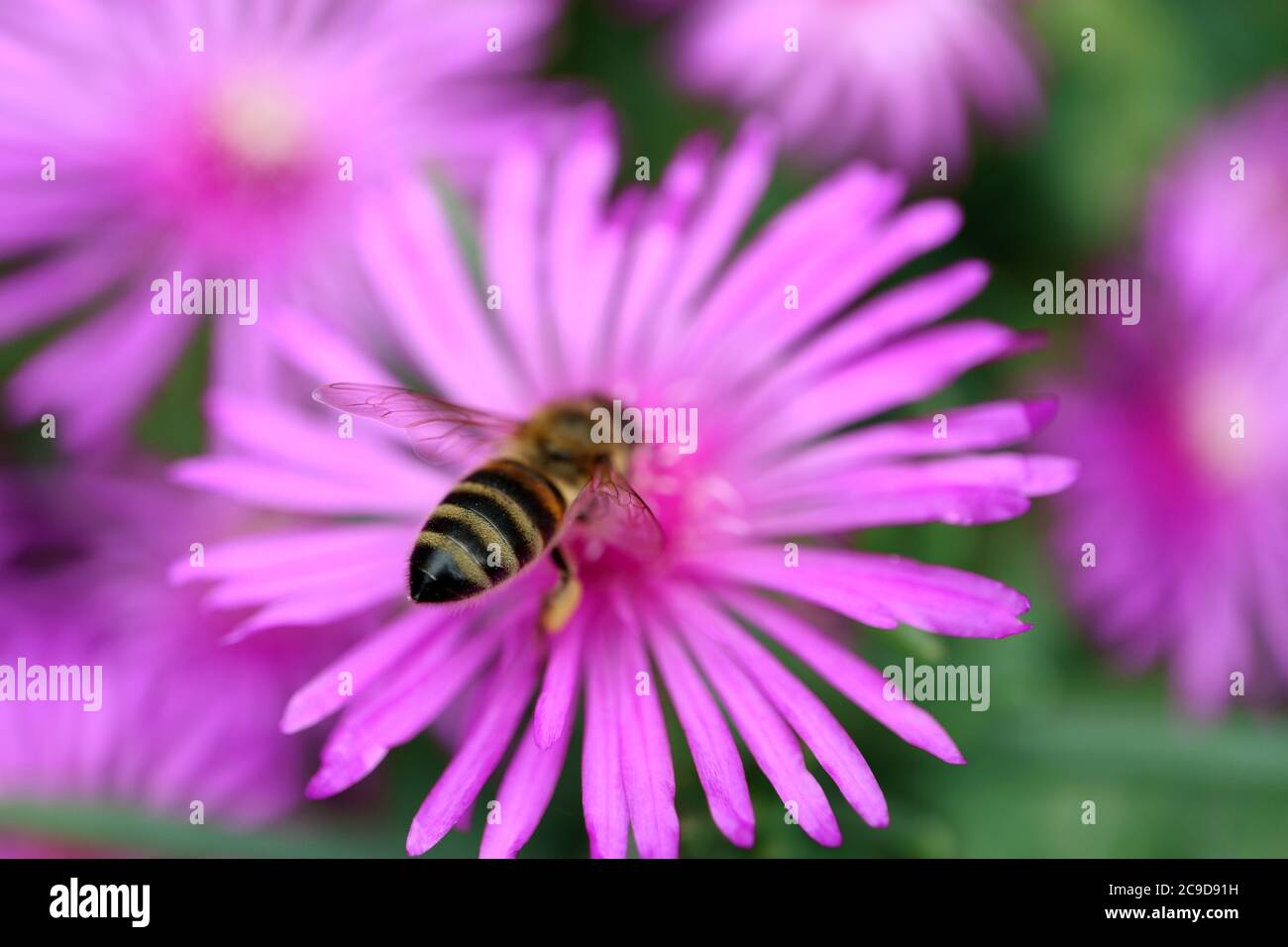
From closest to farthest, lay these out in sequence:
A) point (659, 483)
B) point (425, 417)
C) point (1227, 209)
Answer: point (425, 417)
point (659, 483)
point (1227, 209)

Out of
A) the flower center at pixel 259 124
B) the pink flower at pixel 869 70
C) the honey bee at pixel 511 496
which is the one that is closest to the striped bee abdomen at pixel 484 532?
the honey bee at pixel 511 496

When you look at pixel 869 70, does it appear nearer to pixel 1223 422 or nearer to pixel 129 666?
pixel 1223 422

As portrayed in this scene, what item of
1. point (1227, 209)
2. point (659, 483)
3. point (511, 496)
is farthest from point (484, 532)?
point (1227, 209)

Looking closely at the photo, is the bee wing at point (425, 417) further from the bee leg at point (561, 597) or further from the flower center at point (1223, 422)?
the flower center at point (1223, 422)

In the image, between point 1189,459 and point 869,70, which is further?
point 869,70
